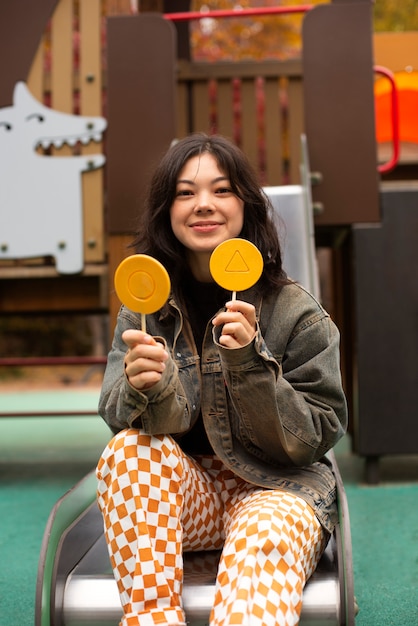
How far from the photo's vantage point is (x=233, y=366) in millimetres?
1400

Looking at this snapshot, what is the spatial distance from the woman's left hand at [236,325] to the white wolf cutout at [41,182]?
6.96 feet

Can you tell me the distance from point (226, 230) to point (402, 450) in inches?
77.8

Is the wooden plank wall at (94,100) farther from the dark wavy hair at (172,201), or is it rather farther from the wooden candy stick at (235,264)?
the wooden candy stick at (235,264)

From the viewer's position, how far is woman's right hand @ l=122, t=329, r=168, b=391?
1.33 metres

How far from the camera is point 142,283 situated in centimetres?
134

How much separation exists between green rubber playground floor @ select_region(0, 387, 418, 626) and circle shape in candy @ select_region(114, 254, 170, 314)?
1.05 meters

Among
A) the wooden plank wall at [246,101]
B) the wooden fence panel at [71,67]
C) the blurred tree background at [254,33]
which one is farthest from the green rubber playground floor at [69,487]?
the blurred tree background at [254,33]

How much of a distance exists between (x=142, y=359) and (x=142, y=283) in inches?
5.4

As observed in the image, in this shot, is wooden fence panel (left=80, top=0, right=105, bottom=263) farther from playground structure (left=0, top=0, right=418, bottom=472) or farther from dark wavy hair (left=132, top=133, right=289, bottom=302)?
dark wavy hair (left=132, top=133, right=289, bottom=302)

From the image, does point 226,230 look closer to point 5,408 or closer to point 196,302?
point 196,302

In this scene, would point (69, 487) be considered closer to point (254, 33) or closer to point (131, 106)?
point (131, 106)

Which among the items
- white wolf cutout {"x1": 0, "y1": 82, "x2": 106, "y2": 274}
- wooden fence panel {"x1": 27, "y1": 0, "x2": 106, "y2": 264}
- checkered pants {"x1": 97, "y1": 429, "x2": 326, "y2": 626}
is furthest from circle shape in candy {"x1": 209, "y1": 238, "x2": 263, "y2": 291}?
wooden fence panel {"x1": 27, "y1": 0, "x2": 106, "y2": 264}

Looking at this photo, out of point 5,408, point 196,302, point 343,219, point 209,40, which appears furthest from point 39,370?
point 196,302

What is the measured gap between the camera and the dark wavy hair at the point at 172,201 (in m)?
1.72
